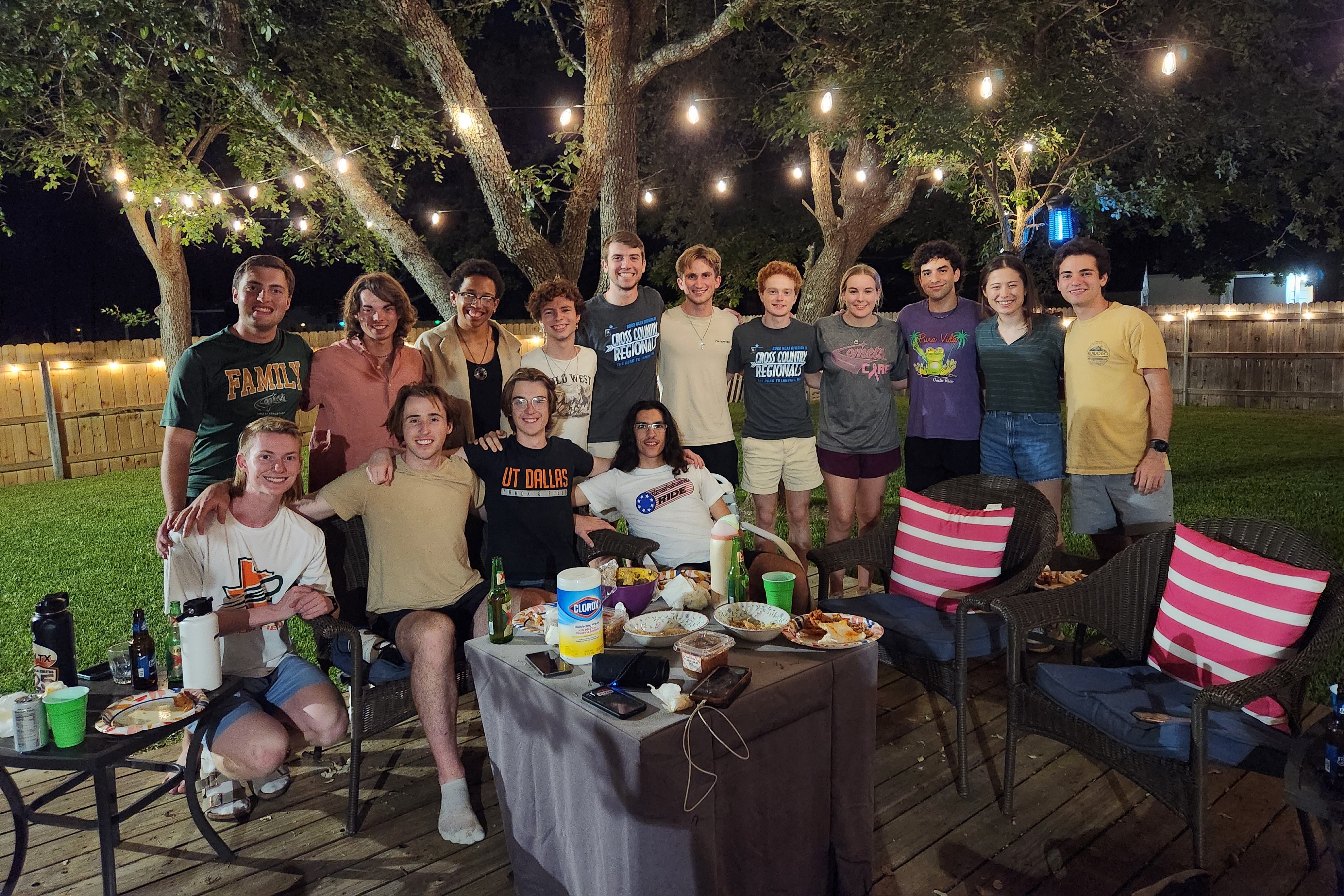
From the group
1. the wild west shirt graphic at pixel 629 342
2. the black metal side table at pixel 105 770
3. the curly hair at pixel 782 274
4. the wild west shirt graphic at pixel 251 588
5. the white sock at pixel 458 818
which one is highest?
the curly hair at pixel 782 274

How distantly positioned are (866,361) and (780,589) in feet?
6.30

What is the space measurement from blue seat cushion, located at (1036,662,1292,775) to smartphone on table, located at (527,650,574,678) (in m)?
1.57

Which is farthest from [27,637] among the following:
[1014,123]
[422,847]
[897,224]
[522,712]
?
[897,224]

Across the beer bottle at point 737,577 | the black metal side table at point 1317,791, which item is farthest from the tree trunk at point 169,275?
the black metal side table at point 1317,791

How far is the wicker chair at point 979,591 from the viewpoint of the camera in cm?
298

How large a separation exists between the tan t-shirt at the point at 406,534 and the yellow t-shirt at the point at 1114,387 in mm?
2680

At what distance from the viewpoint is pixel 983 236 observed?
21688 mm

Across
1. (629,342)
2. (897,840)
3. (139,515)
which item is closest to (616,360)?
(629,342)

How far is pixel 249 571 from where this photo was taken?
2.86 m

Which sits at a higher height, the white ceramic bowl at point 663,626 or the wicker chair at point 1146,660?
the white ceramic bowl at point 663,626

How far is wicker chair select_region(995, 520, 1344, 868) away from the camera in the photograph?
2318 mm

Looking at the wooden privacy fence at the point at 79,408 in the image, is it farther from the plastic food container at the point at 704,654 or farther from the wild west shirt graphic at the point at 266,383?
the plastic food container at the point at 704,654

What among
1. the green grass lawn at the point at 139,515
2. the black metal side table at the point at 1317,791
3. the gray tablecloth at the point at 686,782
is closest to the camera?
the black metal side table at the point at 1317,791

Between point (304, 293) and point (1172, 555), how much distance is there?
33.6 meters
